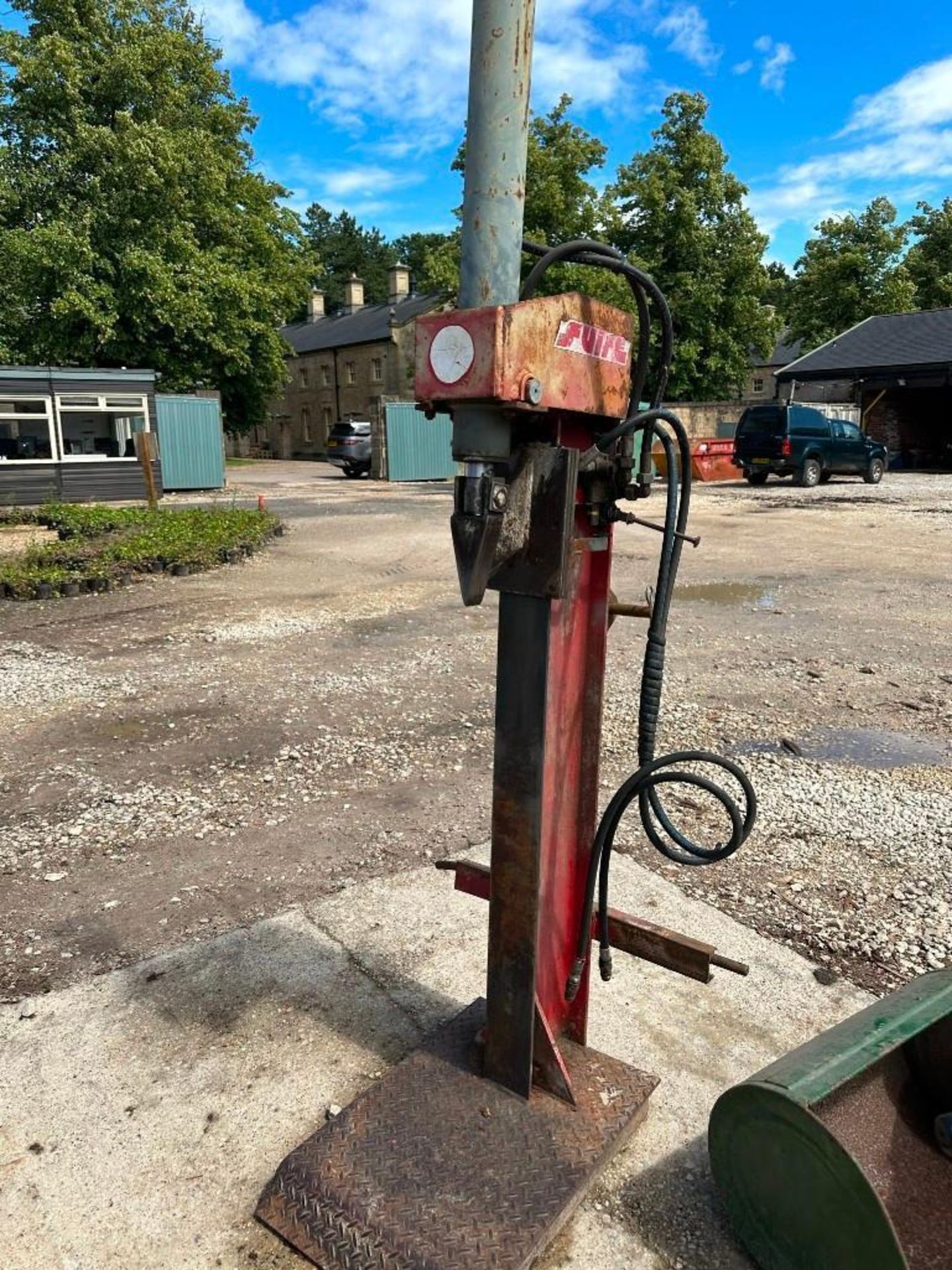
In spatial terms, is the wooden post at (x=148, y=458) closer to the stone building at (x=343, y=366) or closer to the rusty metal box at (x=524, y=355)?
the rusty metal box at (x=524, y=355)

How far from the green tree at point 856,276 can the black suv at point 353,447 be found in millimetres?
28597

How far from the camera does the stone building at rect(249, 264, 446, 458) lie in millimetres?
48250

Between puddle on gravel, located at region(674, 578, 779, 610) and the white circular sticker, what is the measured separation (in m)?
7.70

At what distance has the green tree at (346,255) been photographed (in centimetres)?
8350

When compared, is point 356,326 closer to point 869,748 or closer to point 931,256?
point 931,256

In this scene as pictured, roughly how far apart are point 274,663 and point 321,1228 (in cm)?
510

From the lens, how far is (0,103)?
1019 inches

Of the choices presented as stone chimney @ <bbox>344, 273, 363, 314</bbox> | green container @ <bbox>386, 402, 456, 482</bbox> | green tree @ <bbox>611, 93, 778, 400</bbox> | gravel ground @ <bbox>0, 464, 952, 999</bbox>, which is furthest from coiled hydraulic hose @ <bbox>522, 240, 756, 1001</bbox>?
stone chimney @ <bbox>344, 273, 363, 314</bbox>

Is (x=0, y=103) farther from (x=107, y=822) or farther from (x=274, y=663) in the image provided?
(x=107, y=822)

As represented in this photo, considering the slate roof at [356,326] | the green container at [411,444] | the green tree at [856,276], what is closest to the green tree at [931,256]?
the green tree at [856,276]

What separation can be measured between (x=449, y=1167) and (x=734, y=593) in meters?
8.43

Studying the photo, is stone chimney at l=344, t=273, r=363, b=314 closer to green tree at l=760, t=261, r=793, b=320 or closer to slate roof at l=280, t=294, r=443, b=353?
slate roof at l=280, t=294, r=443, b=353

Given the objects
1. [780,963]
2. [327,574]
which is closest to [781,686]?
[780,963]

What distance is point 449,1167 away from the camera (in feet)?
6.78
